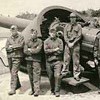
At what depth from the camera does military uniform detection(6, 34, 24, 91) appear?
12.6 metres

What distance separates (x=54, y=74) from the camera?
481 inches

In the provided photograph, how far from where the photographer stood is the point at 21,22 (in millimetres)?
15555

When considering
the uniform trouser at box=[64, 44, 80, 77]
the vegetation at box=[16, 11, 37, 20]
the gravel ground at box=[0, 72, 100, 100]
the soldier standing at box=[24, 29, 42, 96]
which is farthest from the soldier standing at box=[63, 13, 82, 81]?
the vegetation at box=[16, 11, 37, 20]

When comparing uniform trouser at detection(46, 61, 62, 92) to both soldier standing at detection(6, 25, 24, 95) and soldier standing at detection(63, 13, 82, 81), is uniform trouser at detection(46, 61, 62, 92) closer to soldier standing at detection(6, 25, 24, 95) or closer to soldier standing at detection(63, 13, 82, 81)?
soldier standing at detection(63, 13, 82, 81)

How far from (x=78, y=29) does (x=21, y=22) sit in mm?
3408

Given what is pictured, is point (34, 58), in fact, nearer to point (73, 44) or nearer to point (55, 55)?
point (55, 55)

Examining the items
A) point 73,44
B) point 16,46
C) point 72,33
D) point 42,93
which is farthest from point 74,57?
point 16,46

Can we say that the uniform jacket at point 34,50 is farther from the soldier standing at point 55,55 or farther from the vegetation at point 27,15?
the vegetation at point 27,15

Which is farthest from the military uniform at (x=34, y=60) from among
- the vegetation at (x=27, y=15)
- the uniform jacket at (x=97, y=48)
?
the vegetation at (x=27, y=15)

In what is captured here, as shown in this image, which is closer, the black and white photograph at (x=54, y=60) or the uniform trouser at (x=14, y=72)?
the black and white photograph at (x=54, y=60)

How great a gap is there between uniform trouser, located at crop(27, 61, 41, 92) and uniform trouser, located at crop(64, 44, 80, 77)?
0.78m

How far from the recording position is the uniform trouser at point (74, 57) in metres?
12.6

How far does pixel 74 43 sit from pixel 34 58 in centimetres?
110

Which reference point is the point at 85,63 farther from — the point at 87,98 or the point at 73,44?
the point at 87,98
